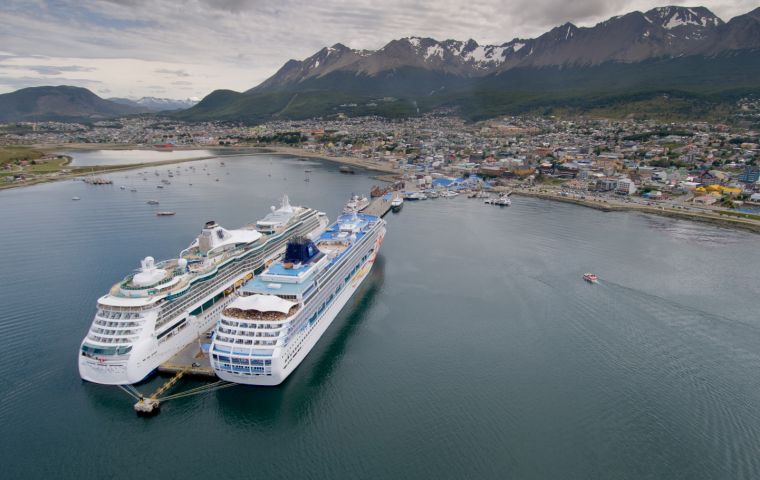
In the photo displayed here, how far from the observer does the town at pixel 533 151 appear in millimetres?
58469

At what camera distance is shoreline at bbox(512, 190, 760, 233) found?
146ft

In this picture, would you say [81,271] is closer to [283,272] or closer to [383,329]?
[283,272]

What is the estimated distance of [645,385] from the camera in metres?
19.2

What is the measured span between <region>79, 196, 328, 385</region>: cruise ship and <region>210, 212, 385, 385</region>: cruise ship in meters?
2.63

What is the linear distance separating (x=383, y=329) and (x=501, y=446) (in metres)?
9.42

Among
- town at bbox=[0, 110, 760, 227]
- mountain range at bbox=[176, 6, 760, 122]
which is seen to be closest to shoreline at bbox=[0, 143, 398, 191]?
town at bbox=[0, 110, 760, 227]

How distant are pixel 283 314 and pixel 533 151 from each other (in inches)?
3071

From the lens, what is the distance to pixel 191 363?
19547 mm

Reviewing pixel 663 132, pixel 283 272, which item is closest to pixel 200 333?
pixel 283 272

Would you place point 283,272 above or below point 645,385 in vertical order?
above

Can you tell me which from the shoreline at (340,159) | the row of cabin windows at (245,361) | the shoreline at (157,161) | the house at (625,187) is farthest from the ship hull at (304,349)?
the shoreline at (340,159)

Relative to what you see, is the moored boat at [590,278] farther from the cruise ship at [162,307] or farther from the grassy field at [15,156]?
the grassy field at [15,156]

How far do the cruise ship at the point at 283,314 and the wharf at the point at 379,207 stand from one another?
2087 cm

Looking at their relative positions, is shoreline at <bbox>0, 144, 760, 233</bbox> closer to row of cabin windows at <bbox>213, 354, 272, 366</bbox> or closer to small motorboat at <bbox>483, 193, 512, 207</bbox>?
small motorboat at <bbox>483, 193, 512, 207</bbox>
